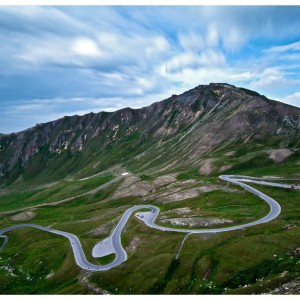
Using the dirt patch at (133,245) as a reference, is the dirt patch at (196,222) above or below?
above

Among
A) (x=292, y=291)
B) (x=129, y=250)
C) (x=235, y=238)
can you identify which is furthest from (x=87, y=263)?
(x=292, y=291)

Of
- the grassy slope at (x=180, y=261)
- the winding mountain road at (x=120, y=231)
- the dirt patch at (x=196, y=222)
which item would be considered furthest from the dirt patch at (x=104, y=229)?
the dirt patch at (x=196, y=222)

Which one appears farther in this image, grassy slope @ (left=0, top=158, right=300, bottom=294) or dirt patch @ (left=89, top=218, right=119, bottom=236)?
dirt patch @ (left=89, top=218, right=119, bottom=236)

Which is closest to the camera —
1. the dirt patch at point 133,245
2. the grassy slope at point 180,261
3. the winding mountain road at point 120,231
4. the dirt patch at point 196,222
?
the grassy slope at point 180,261

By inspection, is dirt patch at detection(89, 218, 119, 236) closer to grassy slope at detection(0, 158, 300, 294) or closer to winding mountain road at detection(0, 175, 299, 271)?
grassy slope at detection(0, 158, 300, 294)

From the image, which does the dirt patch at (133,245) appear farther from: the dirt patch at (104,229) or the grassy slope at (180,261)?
the dirt patch at (104,229)

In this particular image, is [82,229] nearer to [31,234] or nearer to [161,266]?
[31,234]

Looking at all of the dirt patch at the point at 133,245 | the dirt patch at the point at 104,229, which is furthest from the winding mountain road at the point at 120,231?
the dirt patch at the point at 104,229

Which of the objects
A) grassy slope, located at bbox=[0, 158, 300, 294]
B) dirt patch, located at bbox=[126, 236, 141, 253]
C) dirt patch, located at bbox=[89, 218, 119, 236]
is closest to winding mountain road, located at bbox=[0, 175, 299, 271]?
dirt patch, located at bbox=[126, 236, 141, 253]

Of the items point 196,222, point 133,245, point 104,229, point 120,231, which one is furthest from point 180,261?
point 104,229

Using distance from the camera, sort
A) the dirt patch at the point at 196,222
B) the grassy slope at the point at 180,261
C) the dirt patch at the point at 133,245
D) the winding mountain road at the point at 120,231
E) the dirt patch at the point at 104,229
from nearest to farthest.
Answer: the grassy slope at the point at 180,261
the winding mountain road at the point at 120,231
the dirt patch at the point at 133,245
the dirt patch at the point at 196,222
the dirt patch at the point at 104,229

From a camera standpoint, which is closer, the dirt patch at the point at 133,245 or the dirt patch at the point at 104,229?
the dirt patch at the point at 133,245
